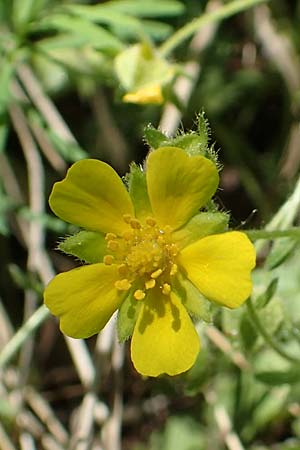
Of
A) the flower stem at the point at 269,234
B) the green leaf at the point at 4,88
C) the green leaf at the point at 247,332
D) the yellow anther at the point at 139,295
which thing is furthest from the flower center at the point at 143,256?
the green leaf at the point at 4,88

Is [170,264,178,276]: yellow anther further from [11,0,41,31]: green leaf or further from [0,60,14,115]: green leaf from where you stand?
[11,0,41,31]: green leaf

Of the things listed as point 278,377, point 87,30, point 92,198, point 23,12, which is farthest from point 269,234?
point 23,12

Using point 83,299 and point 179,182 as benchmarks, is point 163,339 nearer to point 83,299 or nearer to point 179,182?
point 83,299

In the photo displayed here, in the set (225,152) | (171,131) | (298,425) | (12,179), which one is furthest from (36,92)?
(298,425)

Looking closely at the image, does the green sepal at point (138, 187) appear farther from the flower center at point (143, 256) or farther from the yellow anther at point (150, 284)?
the yellow anther at point (150, 284)

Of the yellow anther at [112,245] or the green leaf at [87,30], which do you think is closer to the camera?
the yellow anther at [112,245]

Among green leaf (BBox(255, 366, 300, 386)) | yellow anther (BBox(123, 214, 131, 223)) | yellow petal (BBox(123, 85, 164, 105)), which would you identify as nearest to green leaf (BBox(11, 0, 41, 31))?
yellow petal (BBox(123, 85, 164, 105))

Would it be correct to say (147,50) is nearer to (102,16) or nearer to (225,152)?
(102,16)

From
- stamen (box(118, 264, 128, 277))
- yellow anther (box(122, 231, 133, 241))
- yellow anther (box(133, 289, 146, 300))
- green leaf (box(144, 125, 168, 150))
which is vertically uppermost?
green leaf (box(144, 125, 168, 150))
